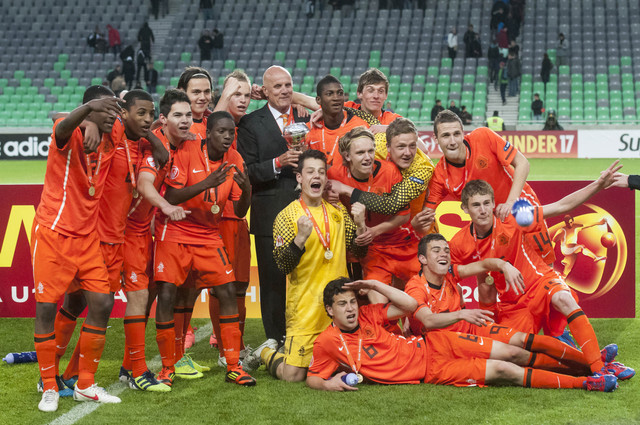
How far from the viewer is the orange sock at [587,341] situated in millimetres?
5199

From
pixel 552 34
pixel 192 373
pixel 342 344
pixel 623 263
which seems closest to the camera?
pixel 342 344

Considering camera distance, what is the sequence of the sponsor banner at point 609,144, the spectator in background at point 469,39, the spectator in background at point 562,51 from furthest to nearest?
the spectator in background at point 469,39 < the spectator in background at point 562,51 < the sponsor banner at point 609,144

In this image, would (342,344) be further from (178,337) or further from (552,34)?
(552,34)

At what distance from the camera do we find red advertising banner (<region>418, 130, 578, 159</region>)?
23.0 metres

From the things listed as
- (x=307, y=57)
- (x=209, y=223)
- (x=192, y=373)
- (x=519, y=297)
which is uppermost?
(x=307, y=57)

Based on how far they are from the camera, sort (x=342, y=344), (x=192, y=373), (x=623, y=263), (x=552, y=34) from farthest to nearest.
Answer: (x=552, y=34) < (x=623, y=263) < (x=192, y=373) < (x=342, y=344)

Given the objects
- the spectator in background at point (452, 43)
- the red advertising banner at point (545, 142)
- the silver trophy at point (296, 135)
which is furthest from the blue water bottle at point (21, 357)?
the spectator in background at point (452, 43)

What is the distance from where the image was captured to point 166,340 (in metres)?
5.46

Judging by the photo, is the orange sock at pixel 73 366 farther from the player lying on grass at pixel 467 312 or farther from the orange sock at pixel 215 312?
the player lying on grass at pixel 467 312

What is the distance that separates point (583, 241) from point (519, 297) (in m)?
1.70

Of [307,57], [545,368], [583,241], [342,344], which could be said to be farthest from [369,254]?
[307,57]

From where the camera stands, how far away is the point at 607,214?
6992 millimetres

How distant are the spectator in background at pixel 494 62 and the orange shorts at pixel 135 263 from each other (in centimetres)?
2294

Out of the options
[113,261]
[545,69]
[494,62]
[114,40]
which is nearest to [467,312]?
[113,261]
